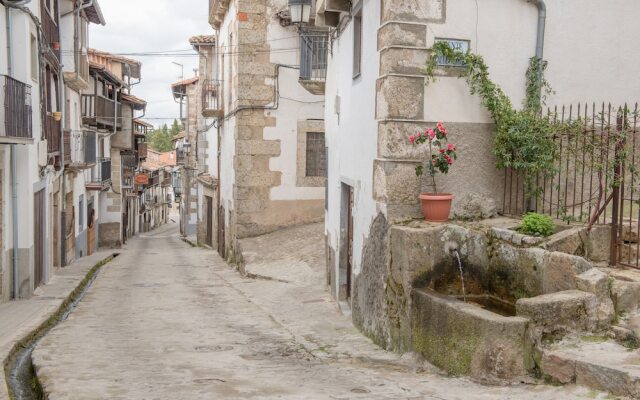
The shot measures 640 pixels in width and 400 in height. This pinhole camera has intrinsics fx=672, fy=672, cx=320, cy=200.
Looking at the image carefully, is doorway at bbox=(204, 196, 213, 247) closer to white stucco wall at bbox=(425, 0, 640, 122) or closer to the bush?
white stucco wall at bbox=(425, 0, 640, 122)

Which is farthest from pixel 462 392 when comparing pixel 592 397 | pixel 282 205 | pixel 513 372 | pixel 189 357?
pixel 282 205

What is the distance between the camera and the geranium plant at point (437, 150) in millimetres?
7680

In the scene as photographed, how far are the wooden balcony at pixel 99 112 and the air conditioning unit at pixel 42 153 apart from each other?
10.0 m

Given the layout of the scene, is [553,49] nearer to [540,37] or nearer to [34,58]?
[540,37]

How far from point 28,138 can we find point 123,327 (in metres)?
4.07

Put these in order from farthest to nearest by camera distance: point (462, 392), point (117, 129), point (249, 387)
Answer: point (117, 129) < point (249, 387) < point (462, 392)

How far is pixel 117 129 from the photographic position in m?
31.4

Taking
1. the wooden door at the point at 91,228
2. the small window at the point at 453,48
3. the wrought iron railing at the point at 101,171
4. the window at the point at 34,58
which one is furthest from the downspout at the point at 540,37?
the wrought iron railing at the point at 101,171

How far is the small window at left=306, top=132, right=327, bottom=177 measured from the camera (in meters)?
18.9

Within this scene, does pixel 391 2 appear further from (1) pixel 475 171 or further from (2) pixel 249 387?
(2) pixel 249 387

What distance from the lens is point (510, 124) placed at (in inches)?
314

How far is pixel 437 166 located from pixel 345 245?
348cm

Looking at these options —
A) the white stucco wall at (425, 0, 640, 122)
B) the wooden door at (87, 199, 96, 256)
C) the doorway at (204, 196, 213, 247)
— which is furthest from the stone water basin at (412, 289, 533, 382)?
the wooden door at (87, 199, 96, 256)

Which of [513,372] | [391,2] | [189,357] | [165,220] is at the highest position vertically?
[391,2]
